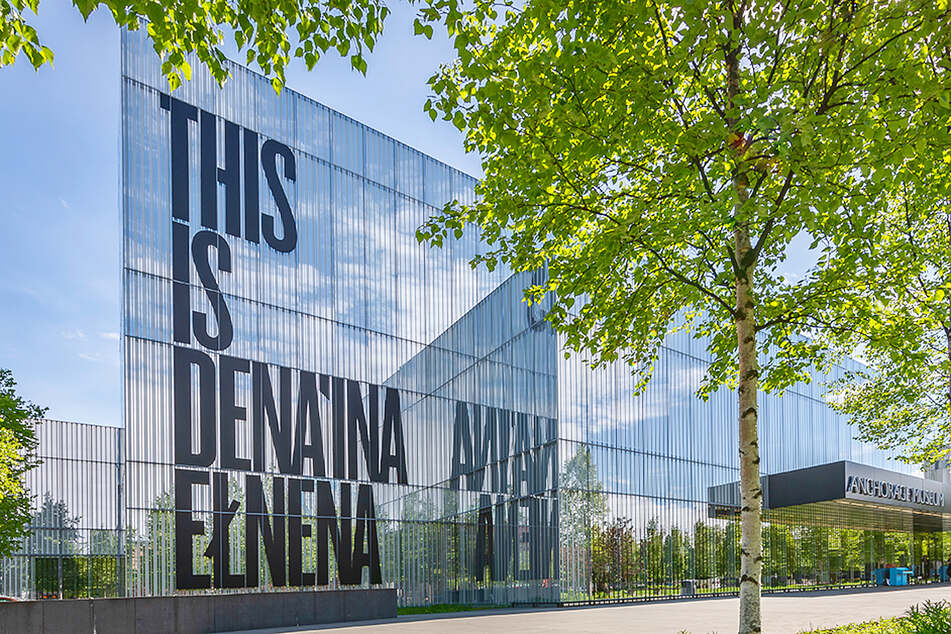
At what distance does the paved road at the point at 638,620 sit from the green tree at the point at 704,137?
27.8 feet

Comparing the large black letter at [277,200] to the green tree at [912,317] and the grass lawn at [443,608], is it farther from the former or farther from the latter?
the green tree at [912,317]

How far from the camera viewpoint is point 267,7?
706 cm

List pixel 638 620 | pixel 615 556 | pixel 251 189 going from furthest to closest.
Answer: pixel 615 556, pixel 251 189, pixel 638 620

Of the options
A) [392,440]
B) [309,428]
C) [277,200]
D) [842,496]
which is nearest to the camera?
Result: [277,200]

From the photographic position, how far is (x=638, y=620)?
19.9 metres

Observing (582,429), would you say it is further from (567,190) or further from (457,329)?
(567,190)

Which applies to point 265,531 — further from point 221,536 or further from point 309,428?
point 309,428

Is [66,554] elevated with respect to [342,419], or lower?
lower

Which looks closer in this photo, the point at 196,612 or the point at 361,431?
the point at 196,612

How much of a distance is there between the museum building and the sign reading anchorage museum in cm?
7

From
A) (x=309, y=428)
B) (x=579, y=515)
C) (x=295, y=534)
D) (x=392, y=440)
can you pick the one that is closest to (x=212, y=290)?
(x=309, y=428)

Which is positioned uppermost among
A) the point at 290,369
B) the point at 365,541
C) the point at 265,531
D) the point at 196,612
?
the point at 290,369

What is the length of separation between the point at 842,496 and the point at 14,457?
3231 cm

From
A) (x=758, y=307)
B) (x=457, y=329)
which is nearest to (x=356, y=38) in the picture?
(x=758, y=307)
